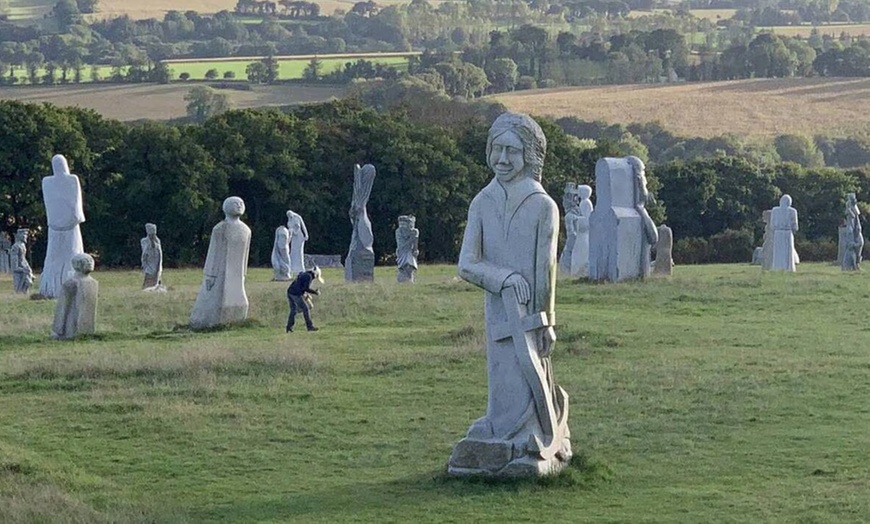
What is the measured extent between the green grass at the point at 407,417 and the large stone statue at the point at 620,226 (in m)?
4.26

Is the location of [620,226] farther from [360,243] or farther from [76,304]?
[76,304]

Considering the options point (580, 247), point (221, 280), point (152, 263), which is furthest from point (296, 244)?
point (221, 280)

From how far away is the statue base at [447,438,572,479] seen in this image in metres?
15.3

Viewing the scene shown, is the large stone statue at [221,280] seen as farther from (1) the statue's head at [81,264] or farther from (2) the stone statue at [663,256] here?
(2) the stone statue at [663,256]

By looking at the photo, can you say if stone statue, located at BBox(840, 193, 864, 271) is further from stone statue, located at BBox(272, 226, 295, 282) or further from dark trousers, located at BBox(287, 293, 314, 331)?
dark trousers, located at BBox(287, 293, 314, 331)

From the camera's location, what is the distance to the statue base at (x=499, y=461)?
601 inches

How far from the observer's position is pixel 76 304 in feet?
89.2

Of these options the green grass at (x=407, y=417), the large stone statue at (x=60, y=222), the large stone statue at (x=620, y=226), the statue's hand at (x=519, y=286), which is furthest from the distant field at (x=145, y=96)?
the statue's hand at (x=519, y=286)

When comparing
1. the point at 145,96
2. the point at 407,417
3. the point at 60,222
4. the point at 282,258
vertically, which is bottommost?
the point at 282,258

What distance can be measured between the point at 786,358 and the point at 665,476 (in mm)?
8388

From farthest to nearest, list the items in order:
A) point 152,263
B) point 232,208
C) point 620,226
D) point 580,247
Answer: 1. point 580,247
2. point 152,263
3. point 620,226
4. point 232,208

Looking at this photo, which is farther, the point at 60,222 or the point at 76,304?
the point at 60,222

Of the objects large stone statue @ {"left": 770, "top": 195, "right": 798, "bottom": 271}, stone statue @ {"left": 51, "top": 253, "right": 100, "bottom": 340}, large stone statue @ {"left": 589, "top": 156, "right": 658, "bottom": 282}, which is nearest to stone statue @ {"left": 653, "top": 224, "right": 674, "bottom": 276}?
large stone statue @ {"left": 589, "top": 156, "right": 658, "bottom": 282}

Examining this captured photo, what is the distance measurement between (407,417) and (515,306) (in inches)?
162
